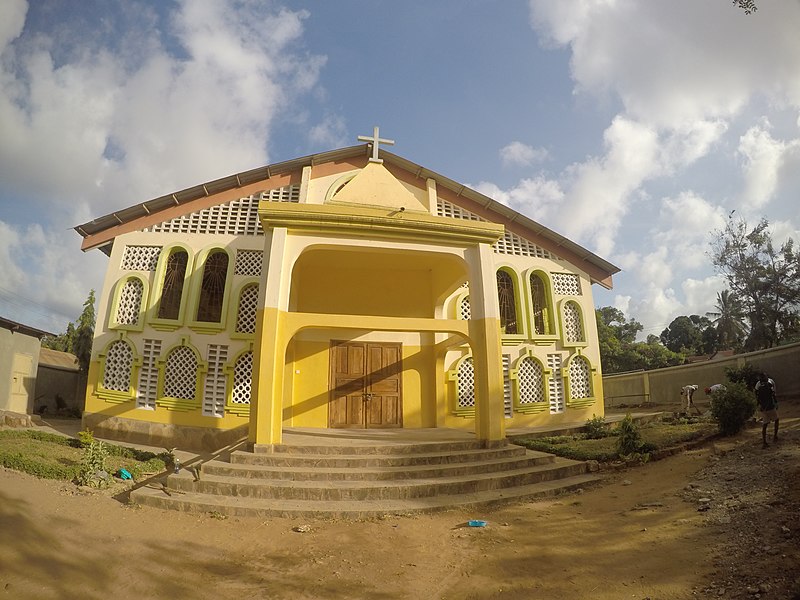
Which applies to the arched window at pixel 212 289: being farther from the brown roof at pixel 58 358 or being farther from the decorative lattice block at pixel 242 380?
the brown roof at pixel 58 358

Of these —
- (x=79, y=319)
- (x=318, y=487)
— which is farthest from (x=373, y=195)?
(x=79, y=319)

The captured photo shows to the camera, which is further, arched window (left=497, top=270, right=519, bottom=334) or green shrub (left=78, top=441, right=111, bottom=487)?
arched window (left=497, top=270, right=519, bottom=334)

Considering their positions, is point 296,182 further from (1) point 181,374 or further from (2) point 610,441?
(2) point 610,441

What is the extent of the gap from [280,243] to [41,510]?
4.79m

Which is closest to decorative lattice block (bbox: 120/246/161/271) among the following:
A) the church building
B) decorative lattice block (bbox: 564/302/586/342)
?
the church building

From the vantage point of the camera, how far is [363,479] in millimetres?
6363

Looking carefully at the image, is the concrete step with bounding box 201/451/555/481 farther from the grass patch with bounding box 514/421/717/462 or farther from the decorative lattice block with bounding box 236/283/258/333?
the decorative lattice block with bounding box 236/283/258/333

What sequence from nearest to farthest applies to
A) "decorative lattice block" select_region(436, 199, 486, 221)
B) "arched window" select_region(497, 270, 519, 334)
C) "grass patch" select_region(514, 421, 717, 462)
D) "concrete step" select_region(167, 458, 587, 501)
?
1. "concrete step" select_region(167, 458, 587, 501)
2. "grass patch" select_region(514, 421, 717, 462)
3. "arched window" select_region(497, 270, 519, 334)
4. "decorative lattice block" select_region(436, 199, 486, 221)

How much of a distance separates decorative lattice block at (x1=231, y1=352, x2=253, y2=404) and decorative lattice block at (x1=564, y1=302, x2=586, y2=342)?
8363 millimetres

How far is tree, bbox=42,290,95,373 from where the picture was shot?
17953mm

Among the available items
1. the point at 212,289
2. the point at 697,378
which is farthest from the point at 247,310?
the point at 697,378

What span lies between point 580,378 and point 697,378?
678 cm

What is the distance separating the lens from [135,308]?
35.5 ft

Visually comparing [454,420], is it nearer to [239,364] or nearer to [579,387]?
[579,387]
